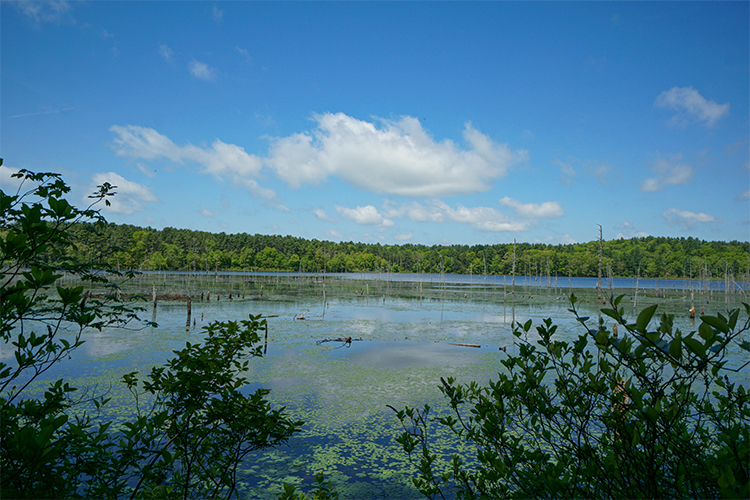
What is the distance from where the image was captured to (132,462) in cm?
286

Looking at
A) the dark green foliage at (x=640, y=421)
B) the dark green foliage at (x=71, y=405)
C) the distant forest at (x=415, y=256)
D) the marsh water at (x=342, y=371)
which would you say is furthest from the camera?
the distant forest at (x=415, y=256)

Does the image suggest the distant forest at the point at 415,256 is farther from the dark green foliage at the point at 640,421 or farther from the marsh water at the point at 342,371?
the dark green foliage at the point at 640,421

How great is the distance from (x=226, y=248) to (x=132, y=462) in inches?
4336

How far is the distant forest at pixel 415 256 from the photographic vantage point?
80125 mm

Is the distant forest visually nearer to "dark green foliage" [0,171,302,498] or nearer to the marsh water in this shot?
the marsh water

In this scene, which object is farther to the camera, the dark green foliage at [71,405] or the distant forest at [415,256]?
the distant forest at [415,256]

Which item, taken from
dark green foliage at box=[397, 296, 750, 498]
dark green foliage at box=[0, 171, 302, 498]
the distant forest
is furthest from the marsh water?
the distant forest

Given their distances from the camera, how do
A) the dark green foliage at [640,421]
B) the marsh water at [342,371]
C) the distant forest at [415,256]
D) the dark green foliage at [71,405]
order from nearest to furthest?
the dark green foliage at [640,421] < the dark green foliage at [71,405] < the marsh water at [342,371] < the distant forest at [415,256]

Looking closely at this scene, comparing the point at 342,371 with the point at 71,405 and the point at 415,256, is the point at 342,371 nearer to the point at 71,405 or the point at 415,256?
the point at 71,405

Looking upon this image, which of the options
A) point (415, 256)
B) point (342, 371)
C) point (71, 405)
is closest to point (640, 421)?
point (71, 405)

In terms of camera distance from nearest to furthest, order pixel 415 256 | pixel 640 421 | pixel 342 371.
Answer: pixel 640 421
pixel 342 371
pixel 415 256

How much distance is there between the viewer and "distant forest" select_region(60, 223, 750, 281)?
263 feet

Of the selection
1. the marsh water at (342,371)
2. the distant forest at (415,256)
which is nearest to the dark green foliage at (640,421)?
the marsh water at (342,371)

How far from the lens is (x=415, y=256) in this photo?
411 ft
